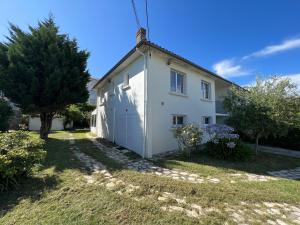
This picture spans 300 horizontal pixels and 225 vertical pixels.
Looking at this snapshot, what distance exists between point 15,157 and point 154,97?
672 cm

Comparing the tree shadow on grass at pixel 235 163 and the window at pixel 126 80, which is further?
the window at pixel 126 80

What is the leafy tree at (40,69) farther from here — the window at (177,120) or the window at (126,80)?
the window at (177,120)

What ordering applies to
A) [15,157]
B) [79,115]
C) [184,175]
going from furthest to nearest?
1. [79,115]
2. [184,175]
3. [15,157]

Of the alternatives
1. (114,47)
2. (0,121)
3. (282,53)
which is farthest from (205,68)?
(0,121)

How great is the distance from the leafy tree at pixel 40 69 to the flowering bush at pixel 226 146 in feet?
34.0

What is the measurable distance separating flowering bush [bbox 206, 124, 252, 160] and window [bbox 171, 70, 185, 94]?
10.7ft

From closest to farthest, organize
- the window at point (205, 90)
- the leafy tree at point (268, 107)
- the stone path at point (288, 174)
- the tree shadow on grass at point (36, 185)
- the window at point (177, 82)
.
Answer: the tree shadow on grass at point (36, 185), the stone path at point (288, 174), the leafy tree at point (268, 107), the window at point (177, 82), the window at point (205, 90)

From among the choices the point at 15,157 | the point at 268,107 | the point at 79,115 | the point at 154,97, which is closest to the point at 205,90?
the point at 268,107

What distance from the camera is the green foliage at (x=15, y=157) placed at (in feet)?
16.7

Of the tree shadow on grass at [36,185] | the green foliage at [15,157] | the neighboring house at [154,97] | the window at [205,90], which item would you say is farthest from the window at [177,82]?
the green foliage at [15,157]

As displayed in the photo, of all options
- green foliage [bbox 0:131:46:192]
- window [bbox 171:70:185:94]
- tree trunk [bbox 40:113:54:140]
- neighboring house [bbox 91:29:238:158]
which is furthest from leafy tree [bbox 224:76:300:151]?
tree trunk [bbox 40:113:54:140]

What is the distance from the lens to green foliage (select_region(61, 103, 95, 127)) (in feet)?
93.0

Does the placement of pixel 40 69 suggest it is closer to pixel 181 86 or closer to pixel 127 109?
pixel 127 109

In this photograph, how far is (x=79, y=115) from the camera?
2930 centimetres
